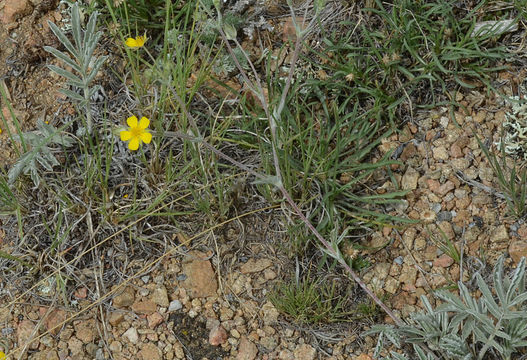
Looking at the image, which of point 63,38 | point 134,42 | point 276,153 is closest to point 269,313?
point 276,153

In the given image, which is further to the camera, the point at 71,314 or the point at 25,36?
the point at 25,36

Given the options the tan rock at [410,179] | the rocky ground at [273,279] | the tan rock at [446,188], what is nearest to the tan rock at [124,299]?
the rocky ground at [273,279]

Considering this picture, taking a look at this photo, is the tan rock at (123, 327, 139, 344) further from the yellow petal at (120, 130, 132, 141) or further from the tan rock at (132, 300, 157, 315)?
the yellow petal at (120, 130, 132, 141)

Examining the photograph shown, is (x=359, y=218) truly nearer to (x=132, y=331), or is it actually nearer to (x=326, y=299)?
(x=326, y=299)

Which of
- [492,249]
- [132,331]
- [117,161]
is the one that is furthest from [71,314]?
[492,249]

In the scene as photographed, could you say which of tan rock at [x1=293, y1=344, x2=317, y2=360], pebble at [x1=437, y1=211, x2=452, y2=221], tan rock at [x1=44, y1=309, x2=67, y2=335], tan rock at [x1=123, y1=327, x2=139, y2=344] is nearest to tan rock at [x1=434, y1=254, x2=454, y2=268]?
pebble at [x1=437, y1=211, x2=452, y2=221]

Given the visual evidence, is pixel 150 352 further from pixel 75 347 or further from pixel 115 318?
pixel 75 347
